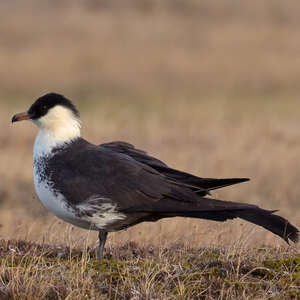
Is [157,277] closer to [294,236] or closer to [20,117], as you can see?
[294,236]

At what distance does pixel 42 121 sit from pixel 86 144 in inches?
17.8

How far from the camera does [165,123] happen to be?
1738cm

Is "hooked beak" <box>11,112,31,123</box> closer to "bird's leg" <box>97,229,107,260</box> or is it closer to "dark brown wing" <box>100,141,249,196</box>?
"dark brown wing" <box>100,141,249,196</box>

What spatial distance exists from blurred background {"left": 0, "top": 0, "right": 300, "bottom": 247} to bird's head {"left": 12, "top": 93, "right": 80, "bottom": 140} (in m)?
3.57

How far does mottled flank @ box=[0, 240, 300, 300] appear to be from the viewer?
475 centimetres

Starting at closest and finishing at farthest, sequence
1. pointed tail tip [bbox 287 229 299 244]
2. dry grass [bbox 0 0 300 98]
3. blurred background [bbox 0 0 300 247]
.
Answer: pointed tail tip [bbox 287 229 299 244] → blurred background [bbox 0 0 300 247] → dry grass [bbox 0 0 300 98]

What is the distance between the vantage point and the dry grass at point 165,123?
502 centimetres

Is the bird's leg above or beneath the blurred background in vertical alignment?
beneath

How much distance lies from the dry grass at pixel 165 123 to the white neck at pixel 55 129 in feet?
2.61

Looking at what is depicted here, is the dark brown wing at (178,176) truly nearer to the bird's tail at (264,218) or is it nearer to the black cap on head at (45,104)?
the bird's tail at (264,218)

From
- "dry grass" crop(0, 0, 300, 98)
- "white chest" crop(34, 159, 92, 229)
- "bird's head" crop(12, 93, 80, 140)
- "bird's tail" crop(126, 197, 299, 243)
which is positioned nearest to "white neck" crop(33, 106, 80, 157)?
"bird's head" crop(12, 93, 80, 140)

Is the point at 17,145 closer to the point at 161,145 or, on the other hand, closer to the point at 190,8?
the point at 161,145

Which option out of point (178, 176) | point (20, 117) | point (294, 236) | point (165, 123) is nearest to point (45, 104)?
point (20, 117)

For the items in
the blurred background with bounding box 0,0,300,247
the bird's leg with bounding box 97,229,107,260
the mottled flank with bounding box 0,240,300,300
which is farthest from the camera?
the blurred background with bounding box 0,0,300,247
